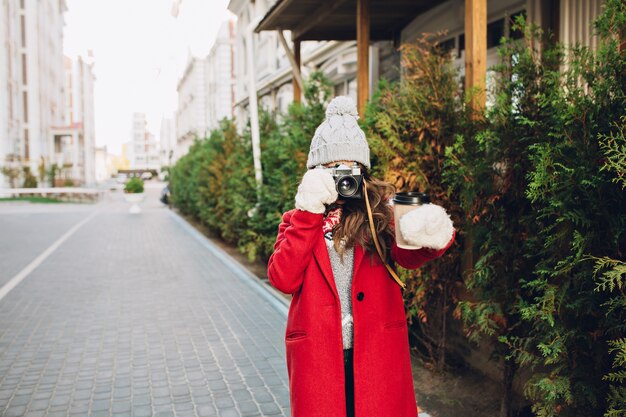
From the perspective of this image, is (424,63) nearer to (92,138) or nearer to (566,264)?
(566,264)

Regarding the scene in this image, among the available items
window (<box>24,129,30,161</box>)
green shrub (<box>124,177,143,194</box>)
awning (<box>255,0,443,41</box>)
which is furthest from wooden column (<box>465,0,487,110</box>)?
window (<box>24,129,30,161</box>)

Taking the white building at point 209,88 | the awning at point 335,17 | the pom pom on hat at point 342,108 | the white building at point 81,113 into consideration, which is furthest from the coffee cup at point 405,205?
the white building at point 81,113

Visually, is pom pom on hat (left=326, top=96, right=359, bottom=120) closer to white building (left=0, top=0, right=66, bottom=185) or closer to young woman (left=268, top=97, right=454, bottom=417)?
young woman (left=268, top=97, right=454, bottom=417)

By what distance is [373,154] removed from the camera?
5.78 meters

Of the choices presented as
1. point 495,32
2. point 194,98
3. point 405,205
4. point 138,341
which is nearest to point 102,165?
point 194,98

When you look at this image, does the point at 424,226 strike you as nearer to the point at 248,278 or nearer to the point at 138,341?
the point at 138,341

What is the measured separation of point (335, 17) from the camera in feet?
31.8

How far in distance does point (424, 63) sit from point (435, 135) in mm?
650

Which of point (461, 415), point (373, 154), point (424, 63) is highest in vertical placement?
point (424, 63)

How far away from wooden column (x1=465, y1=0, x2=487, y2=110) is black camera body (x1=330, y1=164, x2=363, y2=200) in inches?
104

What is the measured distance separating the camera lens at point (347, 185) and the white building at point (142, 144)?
568ft

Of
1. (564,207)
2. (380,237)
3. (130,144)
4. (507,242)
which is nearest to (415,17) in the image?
(507,242)

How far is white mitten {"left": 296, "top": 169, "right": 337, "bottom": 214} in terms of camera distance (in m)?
2.37

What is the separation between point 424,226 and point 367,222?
46 cm
